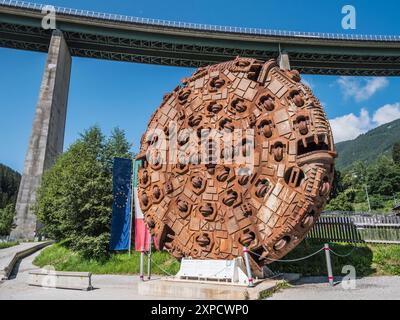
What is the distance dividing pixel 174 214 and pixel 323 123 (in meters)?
4.70

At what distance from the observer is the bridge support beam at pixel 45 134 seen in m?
31.3

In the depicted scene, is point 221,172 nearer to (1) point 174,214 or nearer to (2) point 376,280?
(1) point 174,214

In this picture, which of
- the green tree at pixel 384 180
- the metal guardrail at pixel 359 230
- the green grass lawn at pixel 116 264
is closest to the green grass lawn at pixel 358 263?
the metal guardrail at pixel 359 230

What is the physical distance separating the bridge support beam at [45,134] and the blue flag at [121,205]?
20298mm

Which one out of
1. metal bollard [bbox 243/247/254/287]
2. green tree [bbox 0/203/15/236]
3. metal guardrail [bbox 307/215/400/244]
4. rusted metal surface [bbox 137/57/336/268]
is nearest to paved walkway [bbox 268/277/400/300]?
metal bollard [bbox 243/247/254/287]

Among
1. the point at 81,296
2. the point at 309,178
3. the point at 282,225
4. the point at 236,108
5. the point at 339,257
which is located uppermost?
the point at 236,108

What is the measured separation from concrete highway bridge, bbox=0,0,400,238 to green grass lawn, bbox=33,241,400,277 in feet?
67.6

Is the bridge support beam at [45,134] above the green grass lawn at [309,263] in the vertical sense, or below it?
above

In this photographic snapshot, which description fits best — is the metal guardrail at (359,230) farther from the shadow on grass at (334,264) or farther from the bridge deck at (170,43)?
the bridge deck at (170,43)

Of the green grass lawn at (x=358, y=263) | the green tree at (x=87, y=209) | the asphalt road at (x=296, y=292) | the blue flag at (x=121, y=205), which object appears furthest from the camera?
the green tree at (x=87, y=209)

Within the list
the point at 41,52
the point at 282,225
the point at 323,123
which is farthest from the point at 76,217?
the point at 41,52

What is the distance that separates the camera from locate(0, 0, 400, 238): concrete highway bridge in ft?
109

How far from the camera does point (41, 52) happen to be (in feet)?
135
